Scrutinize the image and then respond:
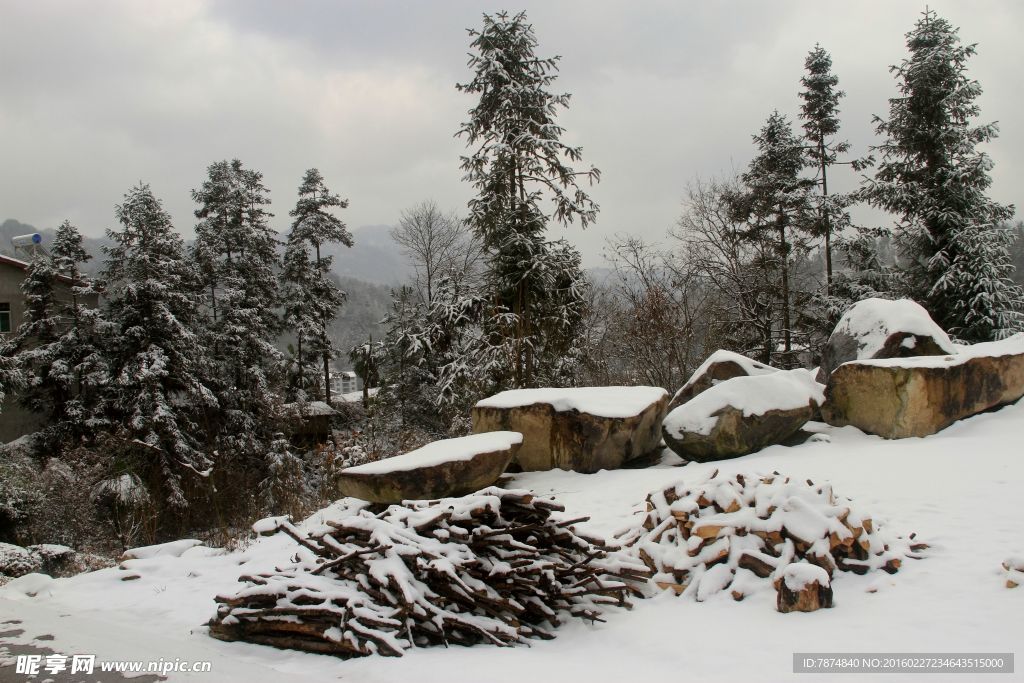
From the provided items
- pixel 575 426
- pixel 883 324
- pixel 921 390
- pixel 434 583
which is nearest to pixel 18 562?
pixel 434 583

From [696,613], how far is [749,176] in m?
23.3

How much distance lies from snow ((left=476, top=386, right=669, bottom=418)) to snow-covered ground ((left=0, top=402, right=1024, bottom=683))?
2.48 m

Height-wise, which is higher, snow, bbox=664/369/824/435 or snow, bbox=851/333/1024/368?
snow, bbox=851/333/1024/368

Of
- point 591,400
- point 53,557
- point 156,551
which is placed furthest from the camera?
point 591,400

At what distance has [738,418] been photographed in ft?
29.6

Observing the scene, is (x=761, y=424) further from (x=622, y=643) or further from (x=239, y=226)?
(x=239, y=226)

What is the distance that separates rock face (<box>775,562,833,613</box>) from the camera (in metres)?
4.42

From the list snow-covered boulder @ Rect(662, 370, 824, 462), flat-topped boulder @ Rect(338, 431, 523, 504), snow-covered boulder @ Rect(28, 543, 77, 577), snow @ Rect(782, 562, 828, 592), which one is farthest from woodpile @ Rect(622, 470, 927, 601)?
snow-covered boulder @ Rect(28, 543, 77, 577)

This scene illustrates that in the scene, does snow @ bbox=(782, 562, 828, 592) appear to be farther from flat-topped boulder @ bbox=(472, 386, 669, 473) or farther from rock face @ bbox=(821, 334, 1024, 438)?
rock face @ bbox=(821, 334, 1024, 438)

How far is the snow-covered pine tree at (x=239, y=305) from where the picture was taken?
24.5 m

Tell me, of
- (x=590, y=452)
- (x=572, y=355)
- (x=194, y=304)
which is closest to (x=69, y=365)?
(x=194, y=304)

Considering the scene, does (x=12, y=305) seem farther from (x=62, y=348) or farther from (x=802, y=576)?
(x=802, y=576)

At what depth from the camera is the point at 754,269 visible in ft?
74.0

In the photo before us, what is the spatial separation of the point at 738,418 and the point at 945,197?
57.9ft
